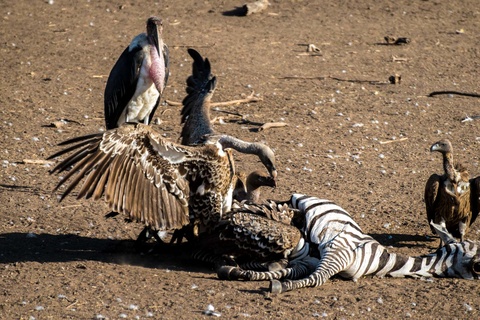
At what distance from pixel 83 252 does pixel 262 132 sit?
325 cm

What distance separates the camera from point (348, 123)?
9273mm

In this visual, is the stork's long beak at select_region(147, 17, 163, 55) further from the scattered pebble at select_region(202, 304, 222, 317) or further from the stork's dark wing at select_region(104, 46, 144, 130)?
the scattered pebble at select_region(202, 304, 222, 317)

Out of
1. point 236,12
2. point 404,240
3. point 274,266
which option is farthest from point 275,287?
point 236,12

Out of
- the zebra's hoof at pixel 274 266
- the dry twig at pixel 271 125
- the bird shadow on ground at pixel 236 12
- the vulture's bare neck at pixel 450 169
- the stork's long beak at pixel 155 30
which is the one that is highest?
the stork's long beak at pixel 155 30

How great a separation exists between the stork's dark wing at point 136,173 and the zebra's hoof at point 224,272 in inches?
18.8

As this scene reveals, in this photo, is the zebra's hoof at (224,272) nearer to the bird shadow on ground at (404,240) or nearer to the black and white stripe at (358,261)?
the black and white stripe at (358,261)

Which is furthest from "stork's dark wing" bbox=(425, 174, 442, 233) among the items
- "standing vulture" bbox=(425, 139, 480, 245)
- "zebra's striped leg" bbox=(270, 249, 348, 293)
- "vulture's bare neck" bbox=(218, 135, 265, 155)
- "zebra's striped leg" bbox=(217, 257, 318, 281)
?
"vulture's bare neck" bbox=(218, 135, 265, 155)

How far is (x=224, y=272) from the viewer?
5.74m

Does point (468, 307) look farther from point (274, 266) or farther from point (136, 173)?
point (136, 173)

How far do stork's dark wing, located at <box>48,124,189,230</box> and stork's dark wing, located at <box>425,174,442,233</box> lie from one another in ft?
6.39

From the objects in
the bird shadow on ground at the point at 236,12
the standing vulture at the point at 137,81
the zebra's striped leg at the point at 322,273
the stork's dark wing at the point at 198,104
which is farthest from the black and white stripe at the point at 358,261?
the bird shadow on ground at the point at 236,12

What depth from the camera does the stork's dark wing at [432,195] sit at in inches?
262

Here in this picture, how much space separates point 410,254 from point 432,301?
101cm

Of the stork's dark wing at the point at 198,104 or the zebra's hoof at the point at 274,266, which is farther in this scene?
the stork's dark wing at the point at 198,104
